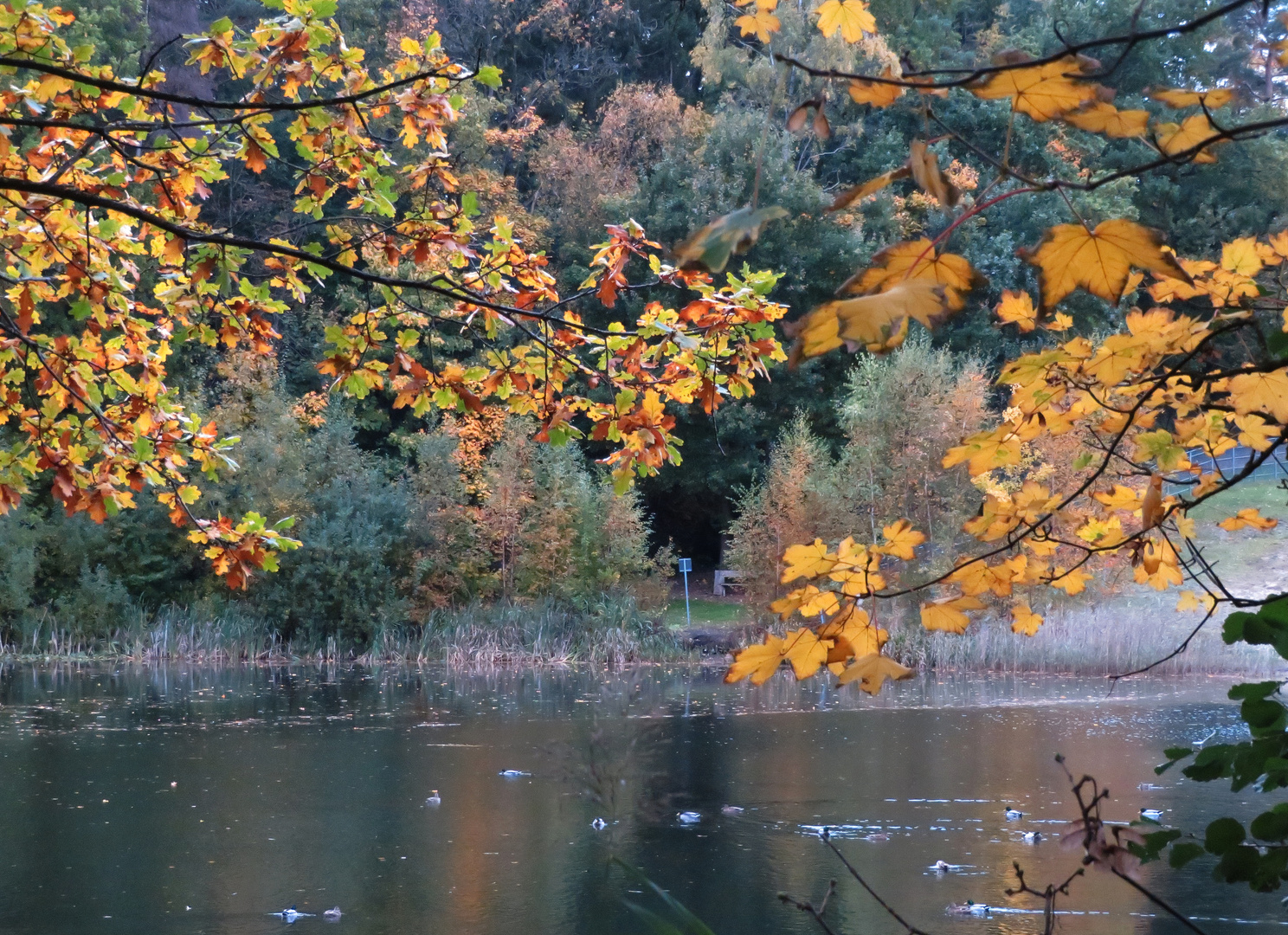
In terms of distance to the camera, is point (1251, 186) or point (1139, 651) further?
point (1251, 186)

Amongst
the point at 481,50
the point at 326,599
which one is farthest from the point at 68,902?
the point at 326,599

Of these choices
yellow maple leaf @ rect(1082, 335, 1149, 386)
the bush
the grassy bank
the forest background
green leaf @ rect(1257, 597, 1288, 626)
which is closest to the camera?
green leaf @ rect(1257, 597, 1288, 626)

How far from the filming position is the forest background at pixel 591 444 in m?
14.7

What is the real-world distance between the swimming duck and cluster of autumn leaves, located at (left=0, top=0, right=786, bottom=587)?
67.2 inches

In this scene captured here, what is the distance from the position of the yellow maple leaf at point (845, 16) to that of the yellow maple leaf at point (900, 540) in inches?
18.9

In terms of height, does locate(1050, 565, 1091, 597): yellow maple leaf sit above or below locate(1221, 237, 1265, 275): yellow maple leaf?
below

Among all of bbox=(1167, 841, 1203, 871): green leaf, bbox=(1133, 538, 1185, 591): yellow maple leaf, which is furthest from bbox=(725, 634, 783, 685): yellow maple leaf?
bbox=(1133, 538, 1185, 591): yellow maple leaf

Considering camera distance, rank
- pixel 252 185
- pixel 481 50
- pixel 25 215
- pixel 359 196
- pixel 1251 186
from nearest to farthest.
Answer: pixel 481 50, pixel 359 196, pixel 25 215, pixel 252 185, pixel 1251 186

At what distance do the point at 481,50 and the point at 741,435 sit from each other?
57.6ft

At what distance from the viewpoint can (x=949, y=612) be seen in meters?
1.26

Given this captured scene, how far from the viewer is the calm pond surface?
4.71m

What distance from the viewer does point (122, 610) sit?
47.0ft

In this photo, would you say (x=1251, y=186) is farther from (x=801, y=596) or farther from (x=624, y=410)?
(x=801, y=596)

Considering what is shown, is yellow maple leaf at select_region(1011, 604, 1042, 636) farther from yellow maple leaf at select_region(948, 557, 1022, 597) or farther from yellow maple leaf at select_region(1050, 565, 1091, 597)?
yellow maple leaf at select_region(948, 557, 1022, 597)
